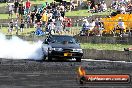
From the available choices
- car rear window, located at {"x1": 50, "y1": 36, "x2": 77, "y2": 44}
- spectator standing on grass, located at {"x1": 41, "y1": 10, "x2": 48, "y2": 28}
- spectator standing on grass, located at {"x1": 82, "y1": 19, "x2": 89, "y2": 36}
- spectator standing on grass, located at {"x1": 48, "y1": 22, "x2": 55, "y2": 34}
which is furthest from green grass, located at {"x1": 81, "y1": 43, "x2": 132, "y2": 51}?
spectator standing on grass, located at {"x1": 41, "y1": 10, "x2": 48, "y2": 28}

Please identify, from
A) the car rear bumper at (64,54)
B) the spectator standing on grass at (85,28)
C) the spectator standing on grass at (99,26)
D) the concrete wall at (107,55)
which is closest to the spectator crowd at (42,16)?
the spectator standing on grass at (85,28)

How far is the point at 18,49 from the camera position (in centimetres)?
3862

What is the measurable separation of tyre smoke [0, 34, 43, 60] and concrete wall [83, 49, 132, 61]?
286cm

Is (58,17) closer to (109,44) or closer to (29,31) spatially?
(29,31)

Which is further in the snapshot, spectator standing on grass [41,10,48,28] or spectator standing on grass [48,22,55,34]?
spectator standing on grass [41,10,48,28]

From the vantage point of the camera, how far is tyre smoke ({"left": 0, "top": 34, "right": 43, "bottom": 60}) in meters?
35.5

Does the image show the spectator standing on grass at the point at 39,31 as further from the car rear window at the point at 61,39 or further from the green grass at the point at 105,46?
the car rear window at the point at 61,39

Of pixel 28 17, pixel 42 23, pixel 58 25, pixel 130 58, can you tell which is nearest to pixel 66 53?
pixel 130 58

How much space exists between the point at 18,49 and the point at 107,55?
743 centimetres

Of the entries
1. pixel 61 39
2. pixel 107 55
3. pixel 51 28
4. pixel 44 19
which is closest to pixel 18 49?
pixel 51 28

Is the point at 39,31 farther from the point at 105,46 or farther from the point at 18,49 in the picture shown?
the point at 105,46

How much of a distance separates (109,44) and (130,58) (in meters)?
4.28

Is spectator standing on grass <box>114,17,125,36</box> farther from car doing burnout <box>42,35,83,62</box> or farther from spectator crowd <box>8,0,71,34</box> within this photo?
spectator crowd <box>8,0,71,34</box>

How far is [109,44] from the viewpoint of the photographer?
119 feet
